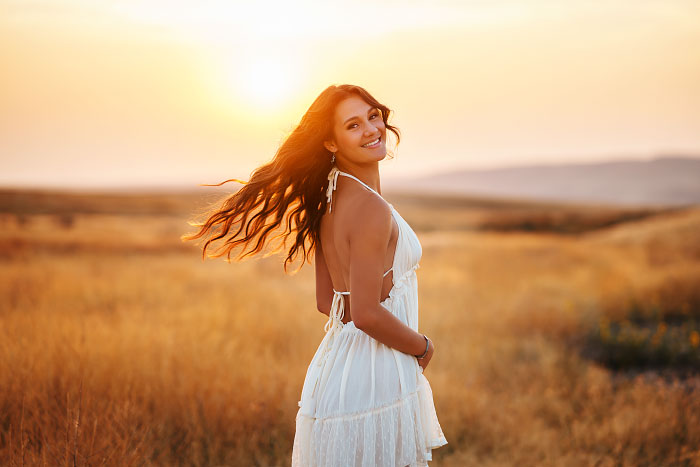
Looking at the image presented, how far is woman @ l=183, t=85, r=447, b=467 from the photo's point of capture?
7.53 feet

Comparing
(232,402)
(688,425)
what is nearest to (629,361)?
(688,425)

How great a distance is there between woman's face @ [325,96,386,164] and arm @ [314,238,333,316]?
53cm

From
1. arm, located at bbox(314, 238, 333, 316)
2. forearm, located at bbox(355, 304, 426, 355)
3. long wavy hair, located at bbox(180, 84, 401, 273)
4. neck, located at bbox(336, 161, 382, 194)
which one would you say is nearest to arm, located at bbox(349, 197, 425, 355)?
forearm, located at bbox(355, 304, 426, 355)

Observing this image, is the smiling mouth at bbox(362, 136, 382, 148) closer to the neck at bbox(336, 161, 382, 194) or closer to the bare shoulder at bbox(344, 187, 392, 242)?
the neck at bbox(336, 161, 382, 194)

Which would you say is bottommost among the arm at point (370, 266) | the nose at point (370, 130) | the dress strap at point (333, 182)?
the arm at point (370, 266)

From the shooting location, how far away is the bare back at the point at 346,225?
7.58 ft

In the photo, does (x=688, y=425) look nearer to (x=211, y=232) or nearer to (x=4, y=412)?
(x=211, y=232)

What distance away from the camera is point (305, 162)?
265 centimetres

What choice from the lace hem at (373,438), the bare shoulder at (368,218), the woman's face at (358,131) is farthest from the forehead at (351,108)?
the lace hem at (373,438)

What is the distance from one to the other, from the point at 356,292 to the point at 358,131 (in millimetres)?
735

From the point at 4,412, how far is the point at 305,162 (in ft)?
9.76

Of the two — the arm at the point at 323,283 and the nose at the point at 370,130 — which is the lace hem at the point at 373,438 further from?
the nose at the point at 370,130

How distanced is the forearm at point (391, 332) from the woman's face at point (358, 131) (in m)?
0.69

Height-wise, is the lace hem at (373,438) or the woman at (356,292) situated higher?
the woman at (356,292)
